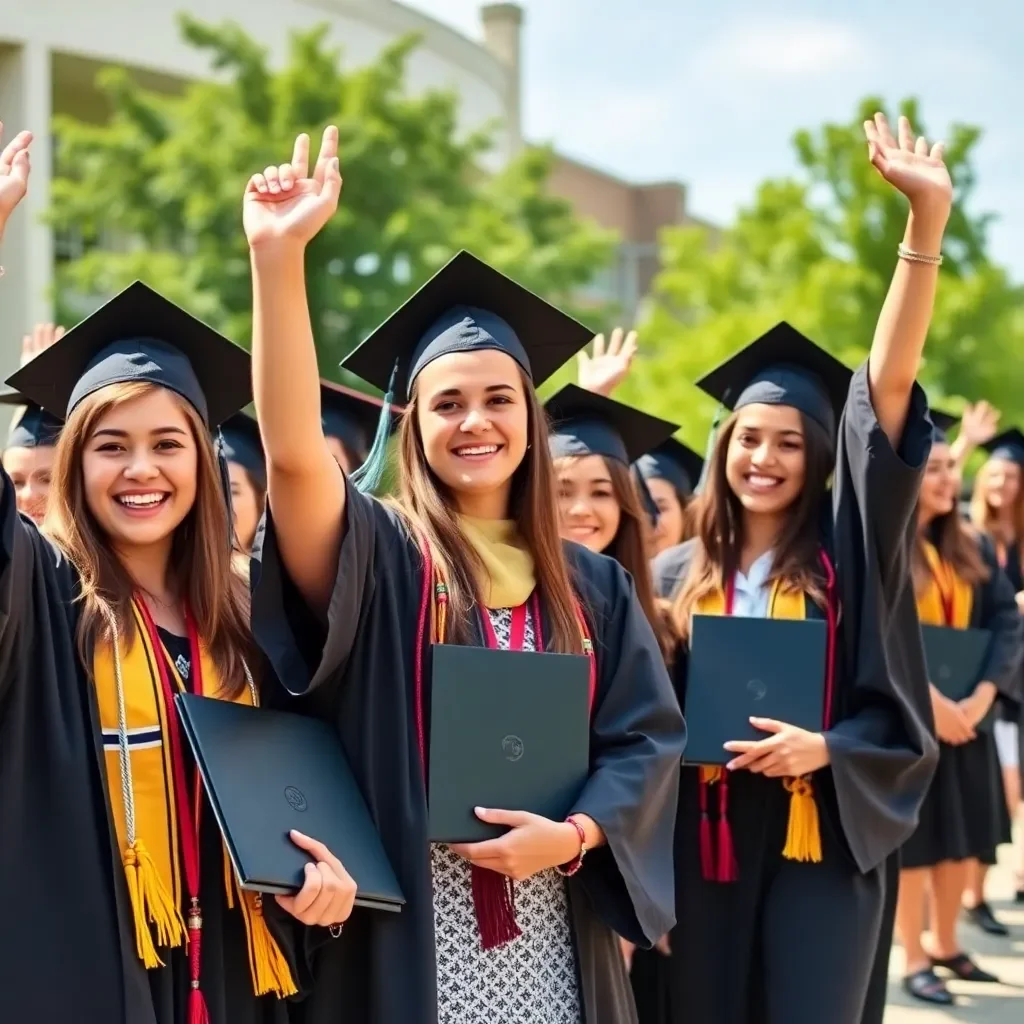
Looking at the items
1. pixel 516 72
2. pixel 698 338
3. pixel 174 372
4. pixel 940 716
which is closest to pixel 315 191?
pixel 174 372

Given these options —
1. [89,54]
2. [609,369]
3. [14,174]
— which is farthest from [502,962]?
[89,54]

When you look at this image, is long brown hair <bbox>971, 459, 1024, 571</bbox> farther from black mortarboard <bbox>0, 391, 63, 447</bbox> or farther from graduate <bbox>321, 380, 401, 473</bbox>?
black mortarboard <bbox>0, 391, 63, 447</bbox>

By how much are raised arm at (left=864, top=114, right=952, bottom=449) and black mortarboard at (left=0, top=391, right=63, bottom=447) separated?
7.16ft

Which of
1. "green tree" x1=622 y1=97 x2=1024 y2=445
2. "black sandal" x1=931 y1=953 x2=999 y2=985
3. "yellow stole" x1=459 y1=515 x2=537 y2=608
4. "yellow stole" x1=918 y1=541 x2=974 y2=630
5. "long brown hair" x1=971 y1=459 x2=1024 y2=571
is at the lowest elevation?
"black sandal" x1=931 y1=953 x2=999 y2=985

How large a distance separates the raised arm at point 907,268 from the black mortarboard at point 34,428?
2.18 meters

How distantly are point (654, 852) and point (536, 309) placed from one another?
1.16 m

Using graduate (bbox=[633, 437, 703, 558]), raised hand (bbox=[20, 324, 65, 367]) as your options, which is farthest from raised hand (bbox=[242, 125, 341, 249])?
graduate (bbox=[633, 437, 703, 558])

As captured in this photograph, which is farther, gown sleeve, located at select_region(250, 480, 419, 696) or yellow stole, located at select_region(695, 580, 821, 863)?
yellow stole, located at select_region(695, 580, 821, 863)

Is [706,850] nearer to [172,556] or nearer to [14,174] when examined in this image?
[172,556]

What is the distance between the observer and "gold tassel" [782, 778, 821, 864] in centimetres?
387

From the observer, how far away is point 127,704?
276 centimetres

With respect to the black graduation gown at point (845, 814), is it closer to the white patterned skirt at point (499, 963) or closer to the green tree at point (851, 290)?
the white patterned skirt at point (499, 963)

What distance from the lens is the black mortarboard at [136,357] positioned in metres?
3.04

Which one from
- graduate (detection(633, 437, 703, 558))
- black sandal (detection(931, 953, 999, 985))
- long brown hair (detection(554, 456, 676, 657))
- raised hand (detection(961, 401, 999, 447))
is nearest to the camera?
long brown hair (detection(554, 456, 676, 657))
